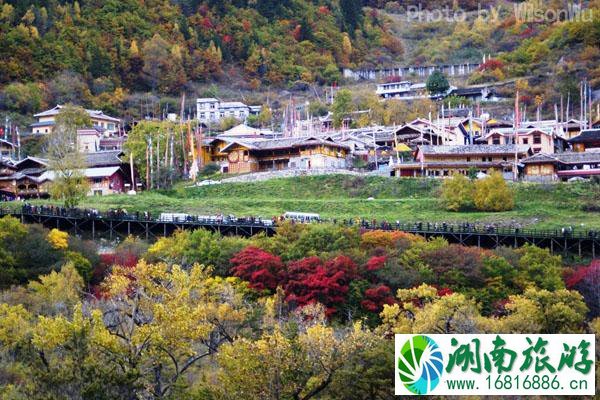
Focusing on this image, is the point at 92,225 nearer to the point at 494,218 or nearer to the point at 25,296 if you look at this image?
the point at 25,296

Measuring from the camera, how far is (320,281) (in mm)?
40000

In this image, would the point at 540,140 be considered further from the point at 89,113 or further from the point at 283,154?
the point at 89,113

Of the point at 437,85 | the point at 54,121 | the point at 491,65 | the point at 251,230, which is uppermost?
the point at 491,65

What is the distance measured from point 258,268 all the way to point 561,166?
2799 cm

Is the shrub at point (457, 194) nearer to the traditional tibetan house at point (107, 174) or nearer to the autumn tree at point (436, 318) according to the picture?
the autumn tree at point (436, 318)

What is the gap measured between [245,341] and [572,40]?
83.5 meters

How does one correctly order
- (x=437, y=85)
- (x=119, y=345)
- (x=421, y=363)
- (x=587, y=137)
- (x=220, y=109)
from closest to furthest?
1. (x=421, y=363)
2. (x=119, y=345)
3. (x=587, y=137)
4. (x=437, y=85)
5. (x=220, y=109)

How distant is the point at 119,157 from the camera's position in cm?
7138

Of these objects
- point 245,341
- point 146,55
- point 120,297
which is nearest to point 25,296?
point 120,297

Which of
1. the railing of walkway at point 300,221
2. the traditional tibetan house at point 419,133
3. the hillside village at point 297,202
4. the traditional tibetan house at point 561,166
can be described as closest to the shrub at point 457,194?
the hillside village at point 297,202

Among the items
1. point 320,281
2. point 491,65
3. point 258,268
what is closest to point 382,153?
point 258,268

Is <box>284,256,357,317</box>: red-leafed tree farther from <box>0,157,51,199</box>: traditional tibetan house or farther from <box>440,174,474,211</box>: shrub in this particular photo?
<box>0,157,51,199</box>: traditional tibetan house

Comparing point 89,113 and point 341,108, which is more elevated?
point 89,113

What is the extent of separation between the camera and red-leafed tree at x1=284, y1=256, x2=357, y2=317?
130 ft
